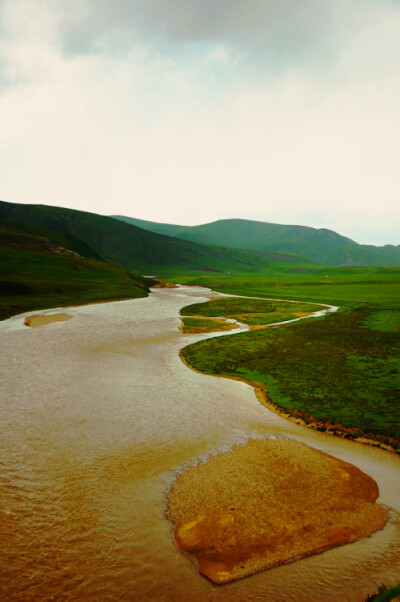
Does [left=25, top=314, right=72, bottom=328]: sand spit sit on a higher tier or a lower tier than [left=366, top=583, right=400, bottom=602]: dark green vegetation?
lower

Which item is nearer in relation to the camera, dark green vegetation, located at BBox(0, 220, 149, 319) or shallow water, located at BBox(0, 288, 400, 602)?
shallow water, located at BBox(0, 288, 400, 602)

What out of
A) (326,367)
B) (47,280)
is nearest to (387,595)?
(326,367)

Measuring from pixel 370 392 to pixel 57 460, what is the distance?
22.6m

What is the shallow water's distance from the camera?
35.2 ft

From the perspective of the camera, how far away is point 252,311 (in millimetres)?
77938

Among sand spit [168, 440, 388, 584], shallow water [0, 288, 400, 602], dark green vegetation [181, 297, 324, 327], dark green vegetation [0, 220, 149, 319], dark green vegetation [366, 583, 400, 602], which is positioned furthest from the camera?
dark green vegetation [0, 220, 149, 319]

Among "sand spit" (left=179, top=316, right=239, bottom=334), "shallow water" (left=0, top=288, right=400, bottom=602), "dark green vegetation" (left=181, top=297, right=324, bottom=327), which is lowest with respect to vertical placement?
"shallow water" (left=0, top=288, right=400, bottom=602)

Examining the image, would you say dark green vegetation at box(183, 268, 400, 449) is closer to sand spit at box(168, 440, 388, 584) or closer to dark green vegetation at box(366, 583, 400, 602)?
sand spit at box(168, 440, 388, 584)

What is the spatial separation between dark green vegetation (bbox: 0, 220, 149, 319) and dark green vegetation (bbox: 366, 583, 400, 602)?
69258mm

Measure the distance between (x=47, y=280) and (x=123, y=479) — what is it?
105 metres

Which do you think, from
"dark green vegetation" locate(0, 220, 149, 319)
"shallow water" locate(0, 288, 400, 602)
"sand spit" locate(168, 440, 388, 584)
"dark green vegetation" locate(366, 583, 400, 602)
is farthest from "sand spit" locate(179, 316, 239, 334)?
"dark green vegetation" locate(366, 583, 400, 602)

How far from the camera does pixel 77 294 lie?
99000 mm

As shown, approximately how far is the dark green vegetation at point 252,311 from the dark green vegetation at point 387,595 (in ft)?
170

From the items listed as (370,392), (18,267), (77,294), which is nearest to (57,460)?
(370,392)
